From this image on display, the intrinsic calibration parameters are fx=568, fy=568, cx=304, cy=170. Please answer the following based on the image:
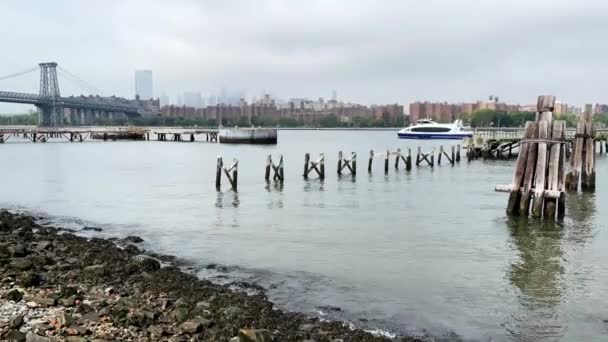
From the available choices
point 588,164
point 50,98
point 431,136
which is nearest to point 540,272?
point 588,164

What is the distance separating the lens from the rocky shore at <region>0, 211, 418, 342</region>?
787 cm

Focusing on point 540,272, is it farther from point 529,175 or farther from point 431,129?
point 431,129

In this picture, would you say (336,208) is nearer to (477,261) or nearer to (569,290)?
(477,261)

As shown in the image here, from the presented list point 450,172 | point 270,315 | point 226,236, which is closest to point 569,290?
point 270,315

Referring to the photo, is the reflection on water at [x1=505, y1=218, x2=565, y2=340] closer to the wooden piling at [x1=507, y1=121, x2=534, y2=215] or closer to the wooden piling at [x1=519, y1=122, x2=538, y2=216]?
the wooden piling at [x1=519, y1=122, x2=538, y2=216]

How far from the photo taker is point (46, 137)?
119 meters

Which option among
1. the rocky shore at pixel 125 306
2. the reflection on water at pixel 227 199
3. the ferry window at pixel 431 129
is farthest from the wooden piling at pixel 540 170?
the ferry window at pixel 431 129

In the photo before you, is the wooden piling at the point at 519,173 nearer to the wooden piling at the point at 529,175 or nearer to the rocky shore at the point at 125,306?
the wooden piling at the point at 529,175

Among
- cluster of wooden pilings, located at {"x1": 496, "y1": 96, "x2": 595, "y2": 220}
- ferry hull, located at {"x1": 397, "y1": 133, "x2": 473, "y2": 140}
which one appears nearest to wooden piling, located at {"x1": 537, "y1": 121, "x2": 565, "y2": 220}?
cluster of wooden pilings, located at {"x1": 496, "y1": 96, "x2": 595, "y2": 220}

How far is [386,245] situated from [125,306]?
355 inches

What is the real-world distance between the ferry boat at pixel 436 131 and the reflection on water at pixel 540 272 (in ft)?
319

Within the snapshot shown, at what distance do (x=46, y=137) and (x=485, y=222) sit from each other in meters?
116

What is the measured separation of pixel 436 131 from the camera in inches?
4756

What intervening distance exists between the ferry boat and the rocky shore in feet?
358
